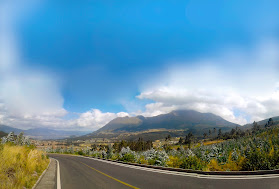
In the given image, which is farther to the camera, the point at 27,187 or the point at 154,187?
the point at 27,187

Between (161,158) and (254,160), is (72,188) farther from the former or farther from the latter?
(254,160)

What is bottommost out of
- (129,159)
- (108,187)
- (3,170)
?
(129,159)

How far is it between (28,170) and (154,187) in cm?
925

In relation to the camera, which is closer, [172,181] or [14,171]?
[172,181]

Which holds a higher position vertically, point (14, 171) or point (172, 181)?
point (14, 171)

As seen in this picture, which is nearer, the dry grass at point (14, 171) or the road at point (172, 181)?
the road at point (172, 181)

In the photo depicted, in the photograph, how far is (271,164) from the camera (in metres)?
11.6

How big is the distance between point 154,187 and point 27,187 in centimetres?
618

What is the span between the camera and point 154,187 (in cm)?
796

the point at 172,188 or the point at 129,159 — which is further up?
the point at 172,188

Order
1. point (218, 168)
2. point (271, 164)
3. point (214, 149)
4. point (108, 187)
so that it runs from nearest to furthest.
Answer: point (108, 187) → point (271, 164) → point (218, 168) → point (214, 149)

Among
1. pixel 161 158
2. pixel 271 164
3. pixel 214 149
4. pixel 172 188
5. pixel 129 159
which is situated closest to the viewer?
pixel 172 188

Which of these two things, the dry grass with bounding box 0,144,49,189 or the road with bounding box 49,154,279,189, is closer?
the road with bounding box 49,154,279,189

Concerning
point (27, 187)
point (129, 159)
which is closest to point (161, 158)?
point (129, 159)
